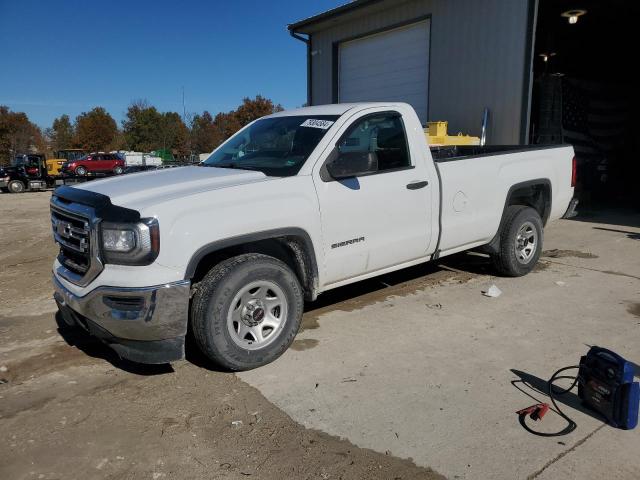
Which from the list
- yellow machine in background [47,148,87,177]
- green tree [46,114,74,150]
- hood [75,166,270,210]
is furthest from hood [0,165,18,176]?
green tree [46,114,74,150]

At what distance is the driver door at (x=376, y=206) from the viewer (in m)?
4.07

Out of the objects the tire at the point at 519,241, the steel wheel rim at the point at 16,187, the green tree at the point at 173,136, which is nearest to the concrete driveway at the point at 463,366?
the tire at the point at 519,241

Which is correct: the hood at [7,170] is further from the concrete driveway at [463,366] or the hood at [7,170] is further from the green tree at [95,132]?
the green tree at [95,132]

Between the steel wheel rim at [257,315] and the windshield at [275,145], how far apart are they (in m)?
0.92

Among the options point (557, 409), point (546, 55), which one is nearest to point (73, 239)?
point (557, 409)

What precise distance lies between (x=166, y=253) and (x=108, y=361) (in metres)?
1.43

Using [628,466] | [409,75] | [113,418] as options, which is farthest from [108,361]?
[409,75]

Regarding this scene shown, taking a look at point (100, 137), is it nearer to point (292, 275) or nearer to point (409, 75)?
point (409, 75)

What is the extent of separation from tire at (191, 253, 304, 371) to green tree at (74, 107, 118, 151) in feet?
228

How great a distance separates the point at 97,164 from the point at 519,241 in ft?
112

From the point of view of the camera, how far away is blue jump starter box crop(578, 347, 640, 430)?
113 inches

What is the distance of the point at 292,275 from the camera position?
3861 millimetres

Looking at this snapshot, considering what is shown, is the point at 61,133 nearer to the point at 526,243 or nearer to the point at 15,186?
the point at 15,186

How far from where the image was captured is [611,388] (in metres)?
2.93
